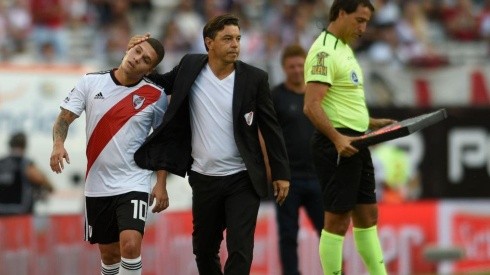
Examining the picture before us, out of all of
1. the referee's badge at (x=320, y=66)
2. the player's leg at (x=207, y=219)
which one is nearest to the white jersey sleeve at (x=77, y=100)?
the player's leg at (x=207, y=219)

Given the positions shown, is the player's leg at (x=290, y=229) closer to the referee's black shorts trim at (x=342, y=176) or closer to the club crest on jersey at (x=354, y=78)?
the referee's black shorts trim at (x=342, y=176)

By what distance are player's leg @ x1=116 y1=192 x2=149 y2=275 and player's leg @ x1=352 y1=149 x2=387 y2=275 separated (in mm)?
1698

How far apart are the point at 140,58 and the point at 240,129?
0.97 meters

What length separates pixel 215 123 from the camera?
9945mm

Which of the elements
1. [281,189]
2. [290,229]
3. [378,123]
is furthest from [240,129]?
[290,229]

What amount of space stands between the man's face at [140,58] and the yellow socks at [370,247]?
7.02 ft

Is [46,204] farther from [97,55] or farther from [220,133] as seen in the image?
[220,133]

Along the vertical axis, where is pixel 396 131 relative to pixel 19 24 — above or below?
below

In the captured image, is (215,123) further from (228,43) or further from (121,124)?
(121,124)

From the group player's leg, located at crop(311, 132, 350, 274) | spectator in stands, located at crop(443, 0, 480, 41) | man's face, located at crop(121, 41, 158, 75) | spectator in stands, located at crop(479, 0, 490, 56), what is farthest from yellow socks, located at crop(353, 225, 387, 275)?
spectator in stands, located at crop(443, 0, 480, 41)

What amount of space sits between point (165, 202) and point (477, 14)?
14.8 metres

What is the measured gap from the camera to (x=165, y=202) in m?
10.1

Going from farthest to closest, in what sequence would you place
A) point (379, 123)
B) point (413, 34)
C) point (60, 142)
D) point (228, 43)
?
1. point (413, 34)
2. point (379, 123)
3. point (60, 142)
4. point (228, 43)

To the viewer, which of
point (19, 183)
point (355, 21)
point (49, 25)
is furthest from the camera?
point (49, 25)
